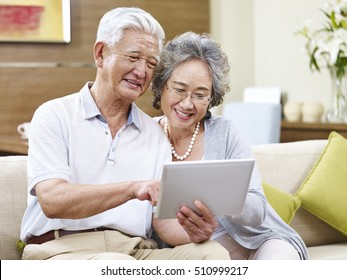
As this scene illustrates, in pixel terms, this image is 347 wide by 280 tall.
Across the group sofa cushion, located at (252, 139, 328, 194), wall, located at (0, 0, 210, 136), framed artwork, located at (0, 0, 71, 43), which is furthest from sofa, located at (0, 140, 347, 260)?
framed artwork, located at (0, 0, 71, 43)

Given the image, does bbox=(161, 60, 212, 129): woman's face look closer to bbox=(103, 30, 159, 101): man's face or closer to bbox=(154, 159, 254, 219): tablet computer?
bbox=(103, 30, 159, 101): man's face

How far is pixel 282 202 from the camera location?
6.47ft

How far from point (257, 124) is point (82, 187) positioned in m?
Result: 1.98

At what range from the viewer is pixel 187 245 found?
1432mm

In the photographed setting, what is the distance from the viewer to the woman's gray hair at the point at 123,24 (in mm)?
1418

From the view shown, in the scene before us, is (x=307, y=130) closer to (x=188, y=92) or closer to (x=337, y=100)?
(x=337, y=100)

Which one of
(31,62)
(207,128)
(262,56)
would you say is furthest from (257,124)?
(207,128)

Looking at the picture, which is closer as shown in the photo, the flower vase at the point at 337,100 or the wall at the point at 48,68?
the flower vase at the point at 337,100

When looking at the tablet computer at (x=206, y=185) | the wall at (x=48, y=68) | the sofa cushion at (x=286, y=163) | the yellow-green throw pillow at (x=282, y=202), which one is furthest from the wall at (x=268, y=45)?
the tablet computer at (x=206, y=185)

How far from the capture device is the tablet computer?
120 cm

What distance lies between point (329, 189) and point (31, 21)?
180 centimetres

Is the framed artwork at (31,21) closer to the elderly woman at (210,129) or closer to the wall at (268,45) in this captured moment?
the wall at (268,45)

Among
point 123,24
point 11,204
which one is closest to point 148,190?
point 123,24

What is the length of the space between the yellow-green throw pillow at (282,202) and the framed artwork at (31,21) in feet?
5.60
